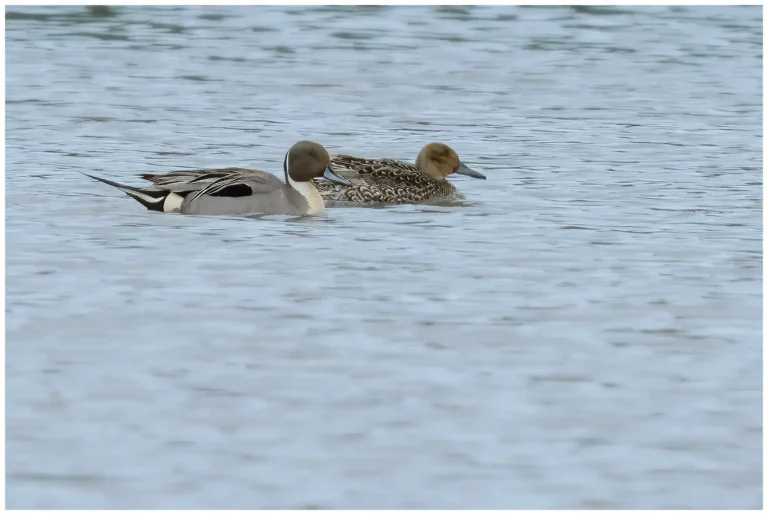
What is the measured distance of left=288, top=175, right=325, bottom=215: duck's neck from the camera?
44.6 ft

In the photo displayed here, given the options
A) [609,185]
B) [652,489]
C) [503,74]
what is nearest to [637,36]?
[503,74]

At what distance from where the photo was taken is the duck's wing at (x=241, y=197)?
1316 cm

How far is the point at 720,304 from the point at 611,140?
316 inches

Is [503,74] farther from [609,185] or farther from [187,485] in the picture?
[187,485]

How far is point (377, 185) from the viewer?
14.2m

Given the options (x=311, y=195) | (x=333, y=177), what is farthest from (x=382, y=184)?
(x=311, y=195)

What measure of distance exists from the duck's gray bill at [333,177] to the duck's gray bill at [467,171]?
124 centimetres

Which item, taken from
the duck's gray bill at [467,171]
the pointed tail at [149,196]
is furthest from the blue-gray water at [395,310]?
the duck's gray bill at [467,171]

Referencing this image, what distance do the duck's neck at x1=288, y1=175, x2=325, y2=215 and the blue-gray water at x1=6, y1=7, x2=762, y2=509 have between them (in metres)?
0.49

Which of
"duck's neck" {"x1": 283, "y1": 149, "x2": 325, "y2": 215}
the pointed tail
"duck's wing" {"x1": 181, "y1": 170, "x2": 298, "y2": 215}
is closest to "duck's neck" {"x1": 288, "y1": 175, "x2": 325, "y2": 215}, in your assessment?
"duck's neck" {"x1": 283, "y1": 149, "x2": 325, "y2": 215}

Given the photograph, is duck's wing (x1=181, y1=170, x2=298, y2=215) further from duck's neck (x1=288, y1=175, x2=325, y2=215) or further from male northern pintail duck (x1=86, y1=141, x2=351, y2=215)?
duck's neck (x1=288, y1=175, x2=325, y2=215)

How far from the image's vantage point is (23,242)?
1175 cm

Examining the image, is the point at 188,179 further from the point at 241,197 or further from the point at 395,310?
the point at 395,310

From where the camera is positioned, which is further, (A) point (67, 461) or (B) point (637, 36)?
(B) point (637, 36)
